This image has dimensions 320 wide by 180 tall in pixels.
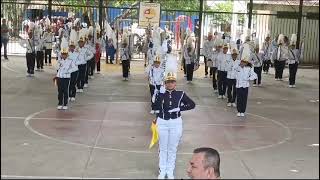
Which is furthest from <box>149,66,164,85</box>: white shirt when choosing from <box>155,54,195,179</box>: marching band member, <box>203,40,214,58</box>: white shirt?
<box>203,40,214,58</box>: white shirt

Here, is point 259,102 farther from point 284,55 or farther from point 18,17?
point 18,17

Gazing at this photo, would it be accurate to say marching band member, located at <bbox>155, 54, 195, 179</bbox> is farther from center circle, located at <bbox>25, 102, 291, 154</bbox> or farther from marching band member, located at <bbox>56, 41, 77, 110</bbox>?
marching band member, located at <bbox>56, 41, 77, 110</bbox>

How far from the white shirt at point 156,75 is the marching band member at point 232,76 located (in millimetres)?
2619

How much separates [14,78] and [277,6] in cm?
1554

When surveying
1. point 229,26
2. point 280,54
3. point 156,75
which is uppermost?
point 229,26

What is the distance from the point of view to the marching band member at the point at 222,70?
17.6m

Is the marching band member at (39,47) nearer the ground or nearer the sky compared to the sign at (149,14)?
nearer the ground

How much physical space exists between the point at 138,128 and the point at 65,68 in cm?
283

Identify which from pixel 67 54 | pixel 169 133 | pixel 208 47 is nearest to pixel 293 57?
pixel 208 47

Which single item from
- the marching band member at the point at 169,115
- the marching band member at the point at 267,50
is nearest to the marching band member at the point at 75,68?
the marching band member at the point at 169,115

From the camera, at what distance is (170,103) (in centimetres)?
870

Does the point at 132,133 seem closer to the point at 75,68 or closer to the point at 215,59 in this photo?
the point at 75,68

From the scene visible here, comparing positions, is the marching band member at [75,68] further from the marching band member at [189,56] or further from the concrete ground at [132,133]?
the marching band member at [189,56]

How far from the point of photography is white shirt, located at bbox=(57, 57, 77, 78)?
48.3 feet
